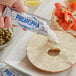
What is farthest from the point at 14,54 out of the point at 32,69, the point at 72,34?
the point at 72,34

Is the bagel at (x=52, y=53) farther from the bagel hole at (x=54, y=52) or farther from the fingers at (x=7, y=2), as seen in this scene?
the fingers at (x=7, y=2)

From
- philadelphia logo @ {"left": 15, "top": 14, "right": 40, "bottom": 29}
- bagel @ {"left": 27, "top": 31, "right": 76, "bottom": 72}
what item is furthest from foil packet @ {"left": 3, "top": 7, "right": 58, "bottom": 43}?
bagel @ {"left": 27, "top": 31, "right": 76, "bottom": 72}

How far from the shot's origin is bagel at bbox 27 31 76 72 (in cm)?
118

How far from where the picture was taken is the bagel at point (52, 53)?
1181 mm

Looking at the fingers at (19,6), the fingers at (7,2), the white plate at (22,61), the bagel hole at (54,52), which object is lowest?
the white plate at (22,61)

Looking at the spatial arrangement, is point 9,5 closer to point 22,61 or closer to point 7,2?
point 7,2

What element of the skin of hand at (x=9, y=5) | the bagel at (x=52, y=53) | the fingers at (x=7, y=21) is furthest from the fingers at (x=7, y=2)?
the bagel at (x=52, y=53)

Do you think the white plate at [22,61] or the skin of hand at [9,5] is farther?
the white plate at [22,61]

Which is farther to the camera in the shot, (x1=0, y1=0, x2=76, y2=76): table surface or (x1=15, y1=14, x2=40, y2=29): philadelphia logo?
(x1=0, y1=0, x2=76, y2=76): table surface

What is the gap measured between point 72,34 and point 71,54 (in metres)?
0.18

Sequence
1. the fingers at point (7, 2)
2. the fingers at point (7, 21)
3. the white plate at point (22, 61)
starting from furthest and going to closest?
1. the white plate at point (22, 61)
2. the fingers at point (7, 21)
3. the fingers at point (7, 2)

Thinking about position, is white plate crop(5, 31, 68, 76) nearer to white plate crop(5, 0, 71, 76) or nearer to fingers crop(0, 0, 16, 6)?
white plate crop(5, 0, 71, 76)

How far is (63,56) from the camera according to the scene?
1.21 m

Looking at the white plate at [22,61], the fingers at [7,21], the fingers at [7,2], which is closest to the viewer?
the fingers at [7,2]
